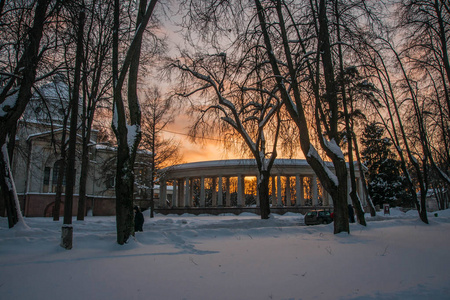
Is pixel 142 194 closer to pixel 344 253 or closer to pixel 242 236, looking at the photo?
pixel 242 236

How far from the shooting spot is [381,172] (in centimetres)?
4575

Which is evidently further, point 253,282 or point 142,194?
point 142,194

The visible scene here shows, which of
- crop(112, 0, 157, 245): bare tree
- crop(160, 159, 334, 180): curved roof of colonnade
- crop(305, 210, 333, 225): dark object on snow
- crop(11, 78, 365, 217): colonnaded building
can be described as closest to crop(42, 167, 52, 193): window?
crop(11, 78, 365, 217): colonnaded building

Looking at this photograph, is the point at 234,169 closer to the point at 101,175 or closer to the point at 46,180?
the point at 101,175

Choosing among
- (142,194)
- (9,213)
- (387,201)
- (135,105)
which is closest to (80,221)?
(9,213)

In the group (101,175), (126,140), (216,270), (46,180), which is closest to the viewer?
(216,270)

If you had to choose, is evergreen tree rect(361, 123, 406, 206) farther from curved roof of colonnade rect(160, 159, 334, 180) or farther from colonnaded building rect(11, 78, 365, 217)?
curved roof of colonnade rect(160, 159, 334, 180)

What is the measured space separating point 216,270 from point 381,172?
4578cm

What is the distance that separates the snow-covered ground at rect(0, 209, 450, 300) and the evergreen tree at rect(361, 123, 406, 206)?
3867 cm

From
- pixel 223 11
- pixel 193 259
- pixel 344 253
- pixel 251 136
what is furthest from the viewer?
pixel 251 136

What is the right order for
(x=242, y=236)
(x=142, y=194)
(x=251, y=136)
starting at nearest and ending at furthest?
(x=242, y=236), (x=251, y=136), (x=142, y=194)

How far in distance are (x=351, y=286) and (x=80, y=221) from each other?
719 inches

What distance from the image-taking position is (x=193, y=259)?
7.11m

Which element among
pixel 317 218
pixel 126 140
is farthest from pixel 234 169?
pixel 126 140
